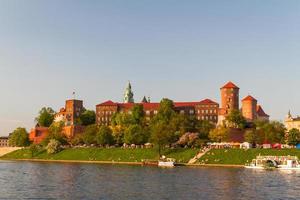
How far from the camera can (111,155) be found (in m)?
124

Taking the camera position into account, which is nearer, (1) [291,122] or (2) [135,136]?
(2) [135,136]

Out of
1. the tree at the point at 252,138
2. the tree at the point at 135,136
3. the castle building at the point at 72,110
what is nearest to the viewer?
the tree at the point at 252,138

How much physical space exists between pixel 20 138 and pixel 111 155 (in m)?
54.7

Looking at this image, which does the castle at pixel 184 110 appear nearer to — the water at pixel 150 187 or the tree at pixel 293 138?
the tree at pixel 293 138

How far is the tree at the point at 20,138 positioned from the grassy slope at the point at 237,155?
3109 inches

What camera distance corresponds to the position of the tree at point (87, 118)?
186 metres

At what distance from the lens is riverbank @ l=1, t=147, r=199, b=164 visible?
379 ft

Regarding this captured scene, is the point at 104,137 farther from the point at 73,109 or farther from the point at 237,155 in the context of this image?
the point at 73,109

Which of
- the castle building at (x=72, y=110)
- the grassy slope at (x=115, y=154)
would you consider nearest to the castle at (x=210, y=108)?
the castle building at (x=72, y=110)

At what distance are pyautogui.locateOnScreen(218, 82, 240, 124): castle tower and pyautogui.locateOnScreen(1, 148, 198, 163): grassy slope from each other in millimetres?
47089

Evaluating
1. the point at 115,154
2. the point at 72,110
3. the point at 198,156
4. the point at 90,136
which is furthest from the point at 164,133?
the point at 72,110

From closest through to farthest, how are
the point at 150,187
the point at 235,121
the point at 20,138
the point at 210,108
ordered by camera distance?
the point at 150,187, the point at 235,121, the point at 20,138, the point at 210,108

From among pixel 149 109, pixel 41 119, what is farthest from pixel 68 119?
pixel 149 109

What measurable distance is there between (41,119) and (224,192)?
147030 mm
